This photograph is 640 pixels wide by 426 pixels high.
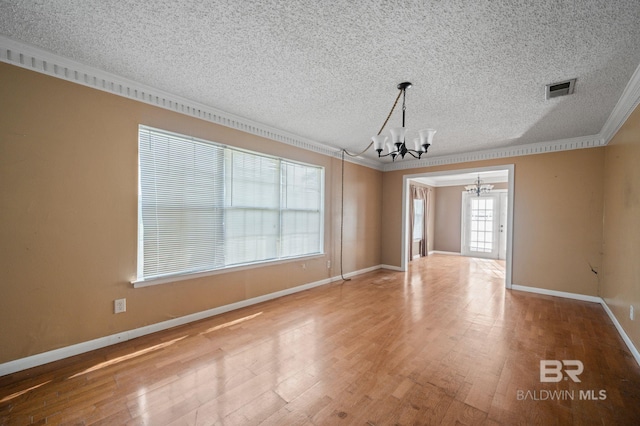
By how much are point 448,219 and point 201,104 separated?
871cm

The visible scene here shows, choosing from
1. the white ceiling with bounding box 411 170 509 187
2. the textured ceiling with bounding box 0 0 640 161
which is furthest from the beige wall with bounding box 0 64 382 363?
the white ceiling with bounding box 411 170 509 187

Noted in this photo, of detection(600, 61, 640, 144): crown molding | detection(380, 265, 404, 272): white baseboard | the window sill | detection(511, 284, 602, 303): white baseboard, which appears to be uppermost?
detection(600, 61, 640, 144): crown molding

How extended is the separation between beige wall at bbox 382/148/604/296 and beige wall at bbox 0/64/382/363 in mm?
5453

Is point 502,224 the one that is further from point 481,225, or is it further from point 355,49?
point 355,49

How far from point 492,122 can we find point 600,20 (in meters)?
2.00

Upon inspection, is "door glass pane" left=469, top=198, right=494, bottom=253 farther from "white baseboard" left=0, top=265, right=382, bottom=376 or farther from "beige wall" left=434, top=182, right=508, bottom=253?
"white baseboard" left=0, top=265, right=382, bottom=376

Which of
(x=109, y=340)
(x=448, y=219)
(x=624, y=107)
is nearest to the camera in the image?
(x=109, y=340)

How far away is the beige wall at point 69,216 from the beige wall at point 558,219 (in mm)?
5453

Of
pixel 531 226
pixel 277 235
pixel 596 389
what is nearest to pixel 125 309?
pixel 277 235

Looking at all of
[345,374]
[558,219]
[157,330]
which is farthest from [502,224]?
[157,330]

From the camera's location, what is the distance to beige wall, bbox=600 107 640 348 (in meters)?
2.57

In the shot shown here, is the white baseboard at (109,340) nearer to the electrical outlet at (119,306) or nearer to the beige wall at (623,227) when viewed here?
the electrical outlet at (119,306)

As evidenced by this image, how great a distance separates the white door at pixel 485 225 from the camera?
8180 mm

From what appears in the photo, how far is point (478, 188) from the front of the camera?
26.1 feet
